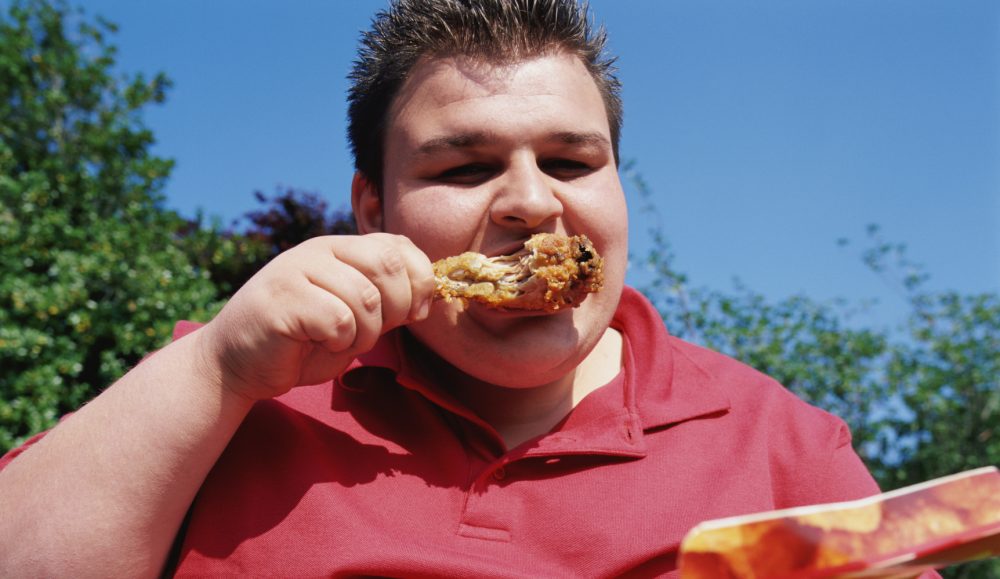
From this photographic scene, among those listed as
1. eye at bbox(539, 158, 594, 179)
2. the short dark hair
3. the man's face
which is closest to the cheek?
the man's face

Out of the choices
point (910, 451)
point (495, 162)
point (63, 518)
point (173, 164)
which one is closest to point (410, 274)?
point (495, 162)

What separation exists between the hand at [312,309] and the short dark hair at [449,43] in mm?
630

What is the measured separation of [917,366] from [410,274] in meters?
6.82

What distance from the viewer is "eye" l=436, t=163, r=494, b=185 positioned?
1852mm

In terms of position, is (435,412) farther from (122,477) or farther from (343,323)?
(122,477)

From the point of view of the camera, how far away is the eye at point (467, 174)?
1.85 m

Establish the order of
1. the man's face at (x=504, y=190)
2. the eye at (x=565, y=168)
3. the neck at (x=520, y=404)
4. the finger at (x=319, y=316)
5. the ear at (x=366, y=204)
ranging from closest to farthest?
1. the finger at (x=319, y=316)
2. the man's face at (x=504, y=190)
3. the eye at (x=565, y=168)
4. the neck at (x=520, y=404)
5. the ear at (x=366, y=204)

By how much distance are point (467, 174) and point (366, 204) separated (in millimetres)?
552

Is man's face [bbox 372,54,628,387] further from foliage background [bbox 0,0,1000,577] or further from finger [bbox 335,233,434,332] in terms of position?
foliage background [bbox 0,0,1000,577]

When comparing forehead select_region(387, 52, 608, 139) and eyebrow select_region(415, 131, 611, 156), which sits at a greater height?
forehead select_region(387, 52, 608, 139)

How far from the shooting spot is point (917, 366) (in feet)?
23.0

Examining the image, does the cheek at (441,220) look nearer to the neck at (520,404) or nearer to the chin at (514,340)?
the chin at (514,340)

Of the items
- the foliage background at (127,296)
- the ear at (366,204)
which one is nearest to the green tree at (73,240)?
the foliage background at (127,296)

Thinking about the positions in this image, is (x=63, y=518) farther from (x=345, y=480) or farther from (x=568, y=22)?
(x=568, y=22)
